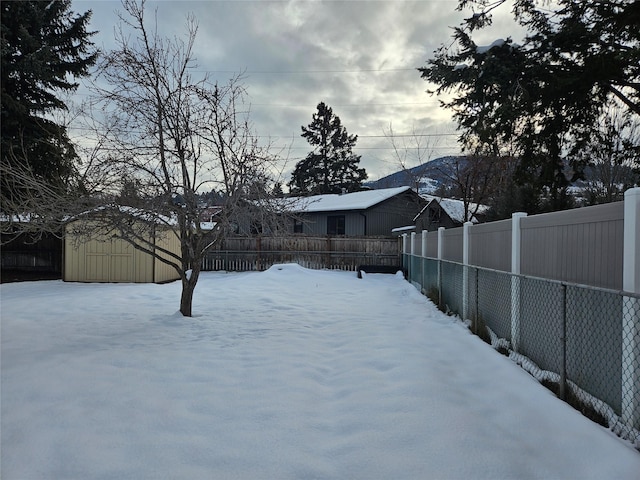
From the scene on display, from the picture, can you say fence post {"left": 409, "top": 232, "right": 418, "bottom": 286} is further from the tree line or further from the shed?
the shed

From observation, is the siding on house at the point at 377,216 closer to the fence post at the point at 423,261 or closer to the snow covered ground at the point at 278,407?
the fence post at the point at 423,261

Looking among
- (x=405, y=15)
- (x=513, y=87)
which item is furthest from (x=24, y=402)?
(x=405, y=15)

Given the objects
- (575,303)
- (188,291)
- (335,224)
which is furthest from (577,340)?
(335,224)

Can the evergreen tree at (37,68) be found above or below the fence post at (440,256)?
above

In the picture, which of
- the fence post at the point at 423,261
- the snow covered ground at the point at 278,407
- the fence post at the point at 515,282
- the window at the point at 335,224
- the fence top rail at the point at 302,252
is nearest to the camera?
the snow covered ground at the point at 278,407

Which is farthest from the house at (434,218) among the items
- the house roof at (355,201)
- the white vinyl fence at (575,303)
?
the white vinyl fence at (575,303)

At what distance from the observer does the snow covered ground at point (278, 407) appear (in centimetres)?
228

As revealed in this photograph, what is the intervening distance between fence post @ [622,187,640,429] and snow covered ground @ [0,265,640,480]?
0.95 ft

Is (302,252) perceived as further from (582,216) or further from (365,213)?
(582,216)

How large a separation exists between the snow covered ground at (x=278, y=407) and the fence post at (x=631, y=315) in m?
0.29

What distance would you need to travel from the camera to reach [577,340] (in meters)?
3.25

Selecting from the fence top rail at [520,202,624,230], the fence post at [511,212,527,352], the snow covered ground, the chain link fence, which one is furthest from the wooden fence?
the fence top rail at [520,202,624,230]

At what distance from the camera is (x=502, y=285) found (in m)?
4.95

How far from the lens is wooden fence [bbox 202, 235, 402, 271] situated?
658 inches
